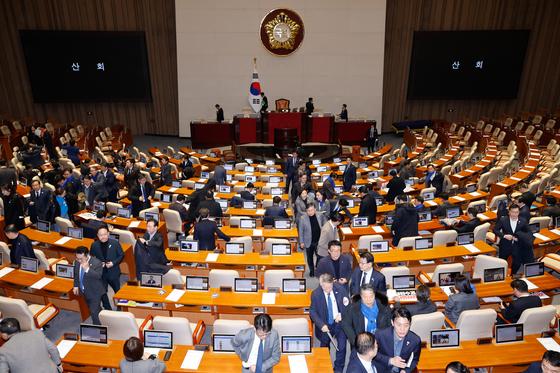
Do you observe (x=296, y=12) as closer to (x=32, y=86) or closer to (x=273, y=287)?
(x=32, y=86)

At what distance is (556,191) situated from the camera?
35.7ft

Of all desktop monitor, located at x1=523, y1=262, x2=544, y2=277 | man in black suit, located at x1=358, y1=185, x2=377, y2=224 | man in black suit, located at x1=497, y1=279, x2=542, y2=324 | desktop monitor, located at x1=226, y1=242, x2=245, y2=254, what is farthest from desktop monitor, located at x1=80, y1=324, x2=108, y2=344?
desktop monitor, located at x1=523, y1=262, x2=544, y2=277

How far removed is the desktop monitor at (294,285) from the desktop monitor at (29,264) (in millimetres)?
4296

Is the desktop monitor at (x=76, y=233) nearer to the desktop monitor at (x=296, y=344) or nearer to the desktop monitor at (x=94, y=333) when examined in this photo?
the desktop monitor at (x=94, y=333)

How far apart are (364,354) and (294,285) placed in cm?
251

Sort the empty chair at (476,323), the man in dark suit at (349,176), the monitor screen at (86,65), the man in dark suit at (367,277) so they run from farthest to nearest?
the monitor screen at (86,65)
the man in dark suit at (349,176)
the man in dark suit at (367,277)
the empty chair at (476,323)

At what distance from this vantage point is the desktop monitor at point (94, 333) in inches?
210

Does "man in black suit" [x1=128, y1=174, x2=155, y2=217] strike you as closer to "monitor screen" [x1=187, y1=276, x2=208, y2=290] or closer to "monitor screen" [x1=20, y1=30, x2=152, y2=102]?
"monitor screen" [x1=187, y1=276, x2=208, y2=290]

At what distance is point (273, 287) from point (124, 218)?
4.67 m

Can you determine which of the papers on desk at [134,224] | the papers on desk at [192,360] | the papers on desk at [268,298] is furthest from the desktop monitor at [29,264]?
the papers on desk at [268,298]

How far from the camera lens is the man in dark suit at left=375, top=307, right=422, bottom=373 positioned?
4.50 metres

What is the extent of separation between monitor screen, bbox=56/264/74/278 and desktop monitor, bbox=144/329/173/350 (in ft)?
8.38

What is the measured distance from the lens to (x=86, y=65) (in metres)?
21.1

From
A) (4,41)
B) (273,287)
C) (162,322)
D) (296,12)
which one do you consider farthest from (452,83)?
(4,41)
